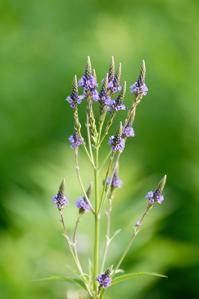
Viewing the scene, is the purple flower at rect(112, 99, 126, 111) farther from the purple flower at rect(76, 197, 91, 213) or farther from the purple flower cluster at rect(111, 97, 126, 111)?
the purple flower at rect(76, 197, 91, 213)

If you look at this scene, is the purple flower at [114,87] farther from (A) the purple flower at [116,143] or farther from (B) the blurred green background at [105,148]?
(B) the blurred green background at [105,148]

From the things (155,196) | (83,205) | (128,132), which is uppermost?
(128,132)

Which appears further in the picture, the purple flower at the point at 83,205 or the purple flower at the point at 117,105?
the purple flower at the point at 83,205

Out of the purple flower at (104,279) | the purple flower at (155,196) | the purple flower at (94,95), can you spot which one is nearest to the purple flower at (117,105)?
the purple flower at (94,95)

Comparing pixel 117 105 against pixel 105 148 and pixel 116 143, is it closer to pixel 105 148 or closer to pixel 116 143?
pixel 116 143

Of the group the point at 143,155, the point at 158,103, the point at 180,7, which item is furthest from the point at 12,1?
the point at 143,155

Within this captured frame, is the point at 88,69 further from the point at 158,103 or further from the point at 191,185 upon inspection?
the point at 158,103

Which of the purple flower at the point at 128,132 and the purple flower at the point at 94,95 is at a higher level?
the purple flower at the point at 94,95

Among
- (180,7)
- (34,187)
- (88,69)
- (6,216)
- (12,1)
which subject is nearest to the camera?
(88,69)

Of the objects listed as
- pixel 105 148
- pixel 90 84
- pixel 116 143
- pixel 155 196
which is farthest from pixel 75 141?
pixel 105 148
